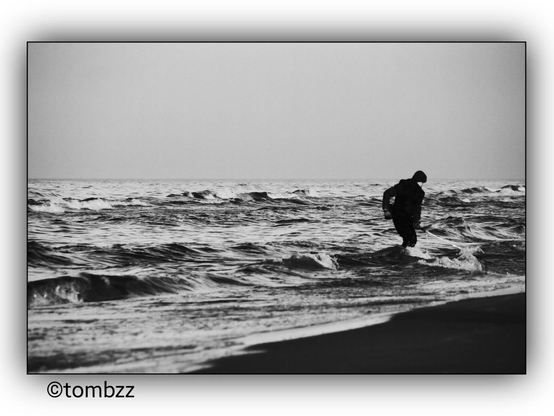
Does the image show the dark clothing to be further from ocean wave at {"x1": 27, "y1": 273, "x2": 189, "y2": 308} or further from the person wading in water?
ocean wave at {"x1": 27, "y1": 273, "x2": 189, "y2": 308}

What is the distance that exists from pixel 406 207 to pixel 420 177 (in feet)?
0.59

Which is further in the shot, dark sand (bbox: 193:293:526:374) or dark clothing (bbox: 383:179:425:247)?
dark clothing (bbox: 383:179:425:247)

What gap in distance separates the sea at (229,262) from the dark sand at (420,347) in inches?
2.4

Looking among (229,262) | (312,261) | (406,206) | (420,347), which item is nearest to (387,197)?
(406,206)

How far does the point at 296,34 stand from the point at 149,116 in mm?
911

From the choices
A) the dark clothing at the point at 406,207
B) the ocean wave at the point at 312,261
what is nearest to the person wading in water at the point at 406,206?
the dark clothing at the point at 406,207

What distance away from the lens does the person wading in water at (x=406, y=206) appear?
3982 mm

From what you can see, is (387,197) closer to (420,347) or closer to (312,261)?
(312,261)

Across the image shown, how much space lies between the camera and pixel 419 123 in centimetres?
404

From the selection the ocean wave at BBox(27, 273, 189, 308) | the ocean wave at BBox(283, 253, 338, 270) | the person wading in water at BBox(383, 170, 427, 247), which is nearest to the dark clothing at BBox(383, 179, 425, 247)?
the person wading in water at BBox(383, 170, 427, 247)

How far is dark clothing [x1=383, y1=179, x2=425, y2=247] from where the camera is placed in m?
3.98

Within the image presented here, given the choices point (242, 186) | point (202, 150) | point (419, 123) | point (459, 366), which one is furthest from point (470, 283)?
point (202, 150)

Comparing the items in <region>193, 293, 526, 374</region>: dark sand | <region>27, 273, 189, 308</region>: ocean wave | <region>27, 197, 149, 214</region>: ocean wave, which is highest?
<region>27, 197, 149, 214</region>: ocean wave

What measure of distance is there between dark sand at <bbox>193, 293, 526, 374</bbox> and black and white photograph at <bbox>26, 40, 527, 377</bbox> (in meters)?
0.01
